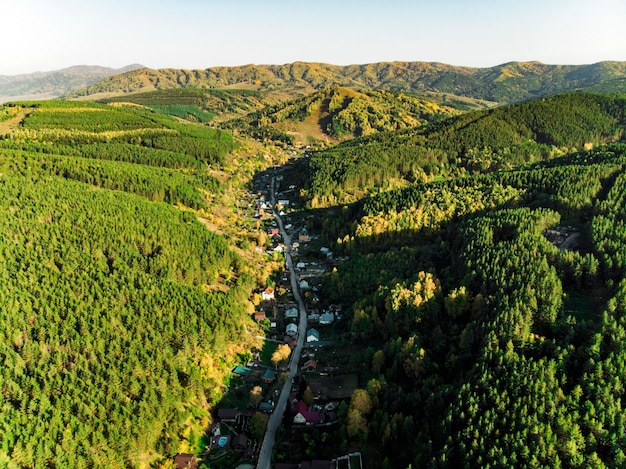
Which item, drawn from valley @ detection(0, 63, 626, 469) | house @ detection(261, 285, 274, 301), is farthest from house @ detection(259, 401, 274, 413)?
house @ detection(261, 285, 274, 301)

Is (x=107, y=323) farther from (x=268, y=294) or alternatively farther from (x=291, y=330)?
(x=268, y=294)

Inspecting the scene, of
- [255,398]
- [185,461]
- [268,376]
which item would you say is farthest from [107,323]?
[268,376]

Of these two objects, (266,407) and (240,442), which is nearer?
(240,442)

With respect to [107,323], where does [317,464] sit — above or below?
below

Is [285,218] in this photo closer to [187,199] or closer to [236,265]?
[187,199]

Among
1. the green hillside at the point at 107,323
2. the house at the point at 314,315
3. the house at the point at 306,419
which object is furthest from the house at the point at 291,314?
the house at the point at 306,419

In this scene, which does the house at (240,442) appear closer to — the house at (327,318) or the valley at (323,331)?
the valley at (323,331)

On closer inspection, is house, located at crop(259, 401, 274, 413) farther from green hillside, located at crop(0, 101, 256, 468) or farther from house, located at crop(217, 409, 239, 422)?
green hillside, located at crop(0, 101, 256, 468)

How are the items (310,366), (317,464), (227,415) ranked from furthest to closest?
1. (310,366)
2. (227,415)
3. (317,464)
